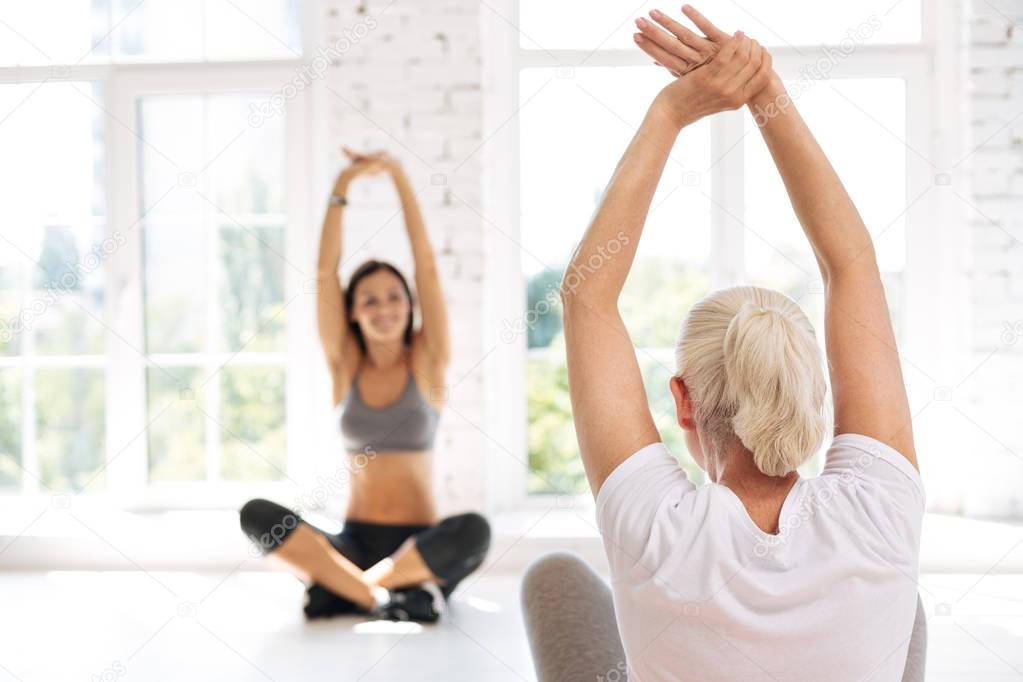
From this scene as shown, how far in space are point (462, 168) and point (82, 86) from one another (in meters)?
1.51

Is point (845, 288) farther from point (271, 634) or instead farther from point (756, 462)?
point (271, 634)

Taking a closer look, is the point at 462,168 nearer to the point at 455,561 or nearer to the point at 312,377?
the point at 312,377

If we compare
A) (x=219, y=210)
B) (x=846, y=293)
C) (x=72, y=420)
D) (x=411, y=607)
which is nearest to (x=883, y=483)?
(x=846, y=293)

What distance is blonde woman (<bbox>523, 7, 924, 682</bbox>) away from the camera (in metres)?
0.91

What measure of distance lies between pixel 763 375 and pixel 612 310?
168 millimetres

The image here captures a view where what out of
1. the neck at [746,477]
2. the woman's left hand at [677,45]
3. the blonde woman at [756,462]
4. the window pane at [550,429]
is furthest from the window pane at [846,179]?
the neck at [746,477]

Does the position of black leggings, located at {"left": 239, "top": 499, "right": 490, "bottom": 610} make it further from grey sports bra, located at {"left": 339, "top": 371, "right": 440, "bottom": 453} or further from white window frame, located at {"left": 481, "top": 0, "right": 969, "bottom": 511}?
white window frame, located at {"left": 481, "top": 0, "right": 969, "bottom": 511}

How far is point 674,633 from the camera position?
941 mm

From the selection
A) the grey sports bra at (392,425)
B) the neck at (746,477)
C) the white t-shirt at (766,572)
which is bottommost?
the grey sports bra at (392,425)

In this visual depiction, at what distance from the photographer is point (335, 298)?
9.50 feet

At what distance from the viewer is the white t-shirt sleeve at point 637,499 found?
3.05ft

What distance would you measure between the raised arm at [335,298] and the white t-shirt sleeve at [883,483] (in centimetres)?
202

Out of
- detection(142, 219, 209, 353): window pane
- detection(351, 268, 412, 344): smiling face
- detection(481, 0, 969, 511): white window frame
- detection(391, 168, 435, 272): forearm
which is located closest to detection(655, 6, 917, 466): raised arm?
detection(391, 168, 435, 272): forearm

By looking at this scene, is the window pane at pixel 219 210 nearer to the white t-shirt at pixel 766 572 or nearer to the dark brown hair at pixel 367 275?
the dark brown hair at pixel 367 275
